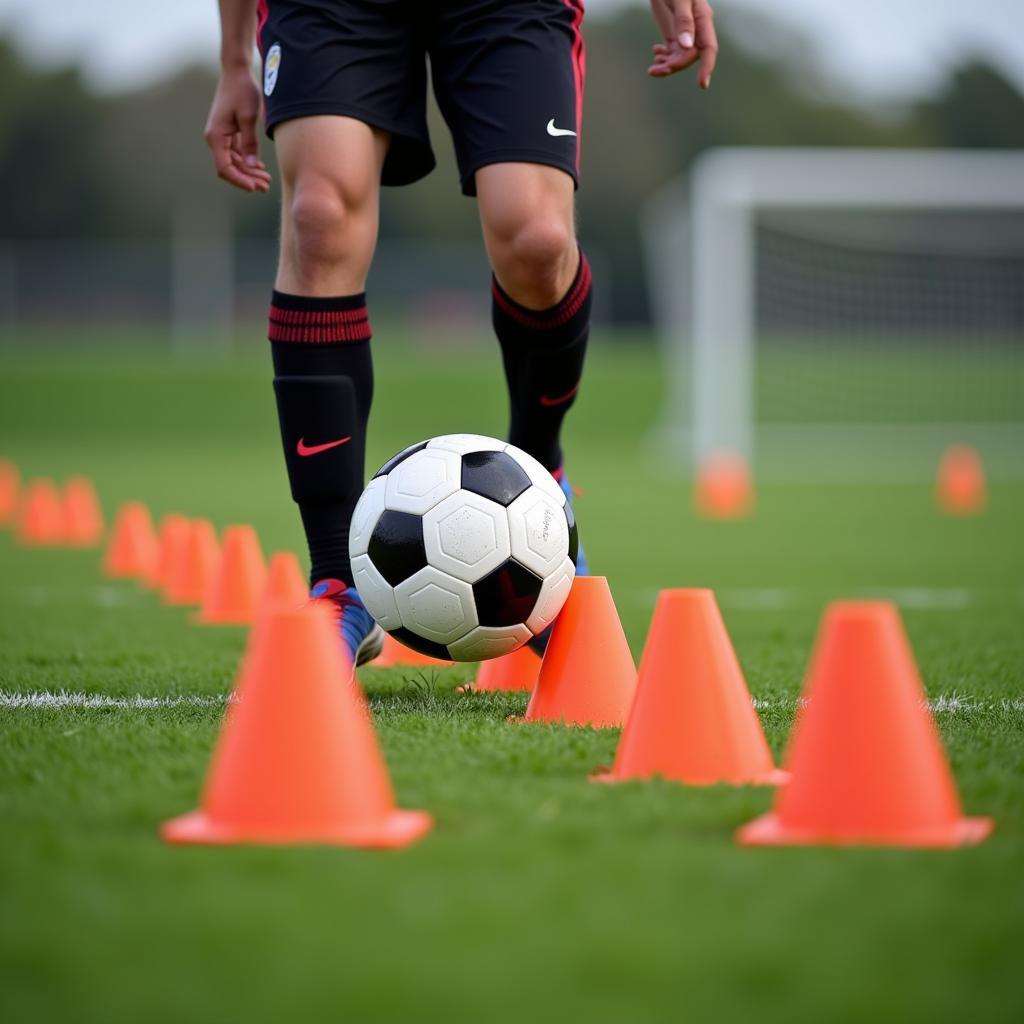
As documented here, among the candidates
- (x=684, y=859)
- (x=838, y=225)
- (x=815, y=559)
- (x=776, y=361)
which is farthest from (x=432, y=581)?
(x=838, y=225)

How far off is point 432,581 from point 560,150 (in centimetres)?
106

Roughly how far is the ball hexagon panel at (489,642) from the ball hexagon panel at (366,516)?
0.27m

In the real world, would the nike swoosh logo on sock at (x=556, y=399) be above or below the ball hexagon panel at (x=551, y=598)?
above

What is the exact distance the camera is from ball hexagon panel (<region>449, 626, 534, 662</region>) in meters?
3.18

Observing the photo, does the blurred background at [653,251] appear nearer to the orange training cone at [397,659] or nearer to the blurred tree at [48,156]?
the blurred tree at [48,156]

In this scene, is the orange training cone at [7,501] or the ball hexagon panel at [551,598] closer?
the ball hexagon panel at [551,598]

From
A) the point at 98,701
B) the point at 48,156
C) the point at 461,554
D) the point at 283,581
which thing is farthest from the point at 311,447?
the point at 48,156

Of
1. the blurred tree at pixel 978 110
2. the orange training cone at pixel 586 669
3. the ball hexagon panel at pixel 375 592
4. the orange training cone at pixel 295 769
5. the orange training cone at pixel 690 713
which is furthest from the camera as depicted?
the blurred tree at pixel 978 110

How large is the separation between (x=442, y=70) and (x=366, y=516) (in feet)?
3.67

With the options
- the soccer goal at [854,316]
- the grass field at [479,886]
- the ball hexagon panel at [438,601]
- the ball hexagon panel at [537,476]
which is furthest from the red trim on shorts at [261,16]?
the soccer goal at [854,316]

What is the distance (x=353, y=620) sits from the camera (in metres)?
3.40

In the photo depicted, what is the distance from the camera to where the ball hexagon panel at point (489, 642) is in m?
3.18

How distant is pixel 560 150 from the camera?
3580 mm

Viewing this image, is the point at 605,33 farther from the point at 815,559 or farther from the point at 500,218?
the point at 500,218
